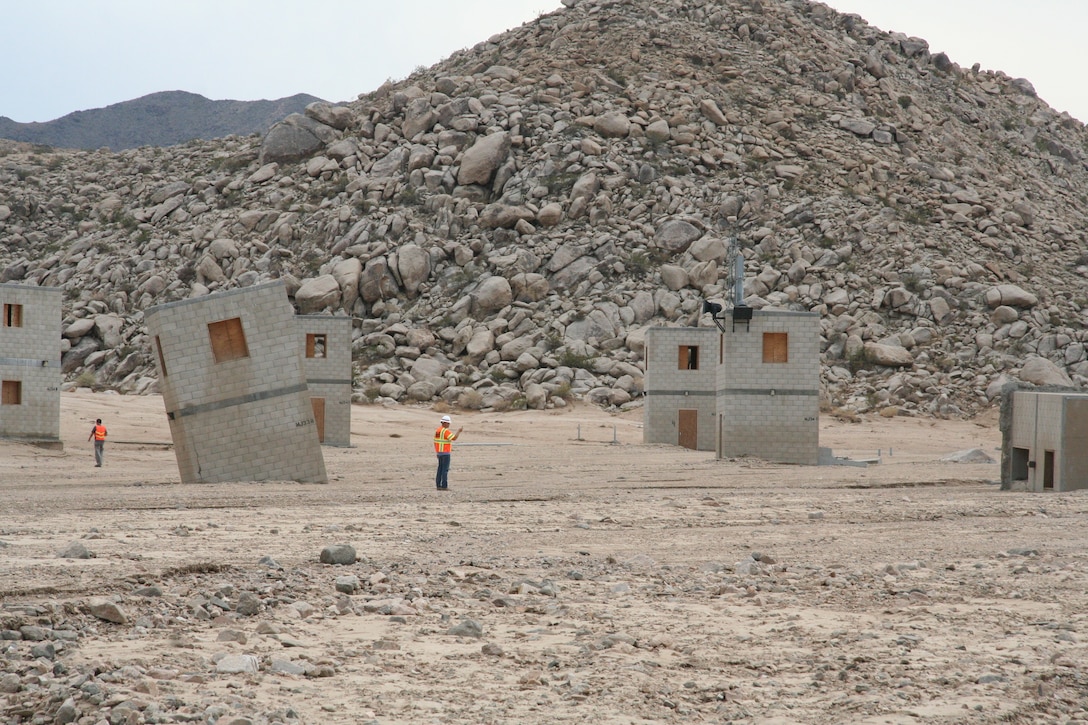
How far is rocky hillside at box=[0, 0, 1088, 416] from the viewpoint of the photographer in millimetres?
46844

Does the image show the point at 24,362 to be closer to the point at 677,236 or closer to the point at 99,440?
the point at 99,440

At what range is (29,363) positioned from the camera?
29.9 metres

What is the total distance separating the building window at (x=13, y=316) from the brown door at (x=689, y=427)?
64.0 ft

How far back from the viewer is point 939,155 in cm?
6003

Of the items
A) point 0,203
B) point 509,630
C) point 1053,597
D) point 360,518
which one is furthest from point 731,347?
point 0,203

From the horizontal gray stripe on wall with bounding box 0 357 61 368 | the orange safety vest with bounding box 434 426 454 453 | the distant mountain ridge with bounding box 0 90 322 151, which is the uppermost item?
the distant mountain ridge with bounding box 0 90 322 151

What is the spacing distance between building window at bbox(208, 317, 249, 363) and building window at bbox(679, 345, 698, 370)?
18.2 meters

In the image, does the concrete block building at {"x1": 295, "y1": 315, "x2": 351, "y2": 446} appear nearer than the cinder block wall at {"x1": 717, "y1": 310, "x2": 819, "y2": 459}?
No

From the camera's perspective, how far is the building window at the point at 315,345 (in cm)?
3353

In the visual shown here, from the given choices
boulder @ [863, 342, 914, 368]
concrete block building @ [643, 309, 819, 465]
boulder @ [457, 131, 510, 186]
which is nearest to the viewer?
concrete block building @ [643, 309, 819, 465]

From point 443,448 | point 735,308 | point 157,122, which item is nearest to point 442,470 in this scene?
point 443,448

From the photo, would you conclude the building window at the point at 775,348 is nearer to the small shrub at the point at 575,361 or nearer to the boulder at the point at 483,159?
the small shrub at the point at 575,361

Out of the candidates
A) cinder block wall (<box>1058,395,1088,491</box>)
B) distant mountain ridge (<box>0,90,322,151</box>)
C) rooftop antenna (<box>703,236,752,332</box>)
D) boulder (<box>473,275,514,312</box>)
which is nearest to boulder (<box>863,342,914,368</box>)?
A: boulder (<box>473,275,514,312</box>)

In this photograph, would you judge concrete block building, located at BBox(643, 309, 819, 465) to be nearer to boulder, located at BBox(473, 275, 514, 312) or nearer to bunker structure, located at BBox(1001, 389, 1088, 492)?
bunker structure, located at BBox(1001, 389, 1088, 492)
